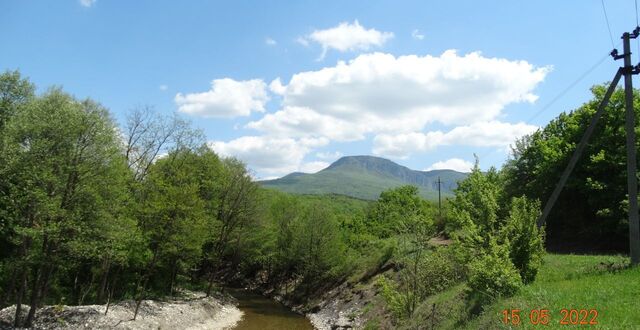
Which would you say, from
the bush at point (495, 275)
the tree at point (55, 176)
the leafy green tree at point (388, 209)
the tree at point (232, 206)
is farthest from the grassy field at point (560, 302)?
the leafy green tree at point (388, 209)

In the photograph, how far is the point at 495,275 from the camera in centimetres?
1611

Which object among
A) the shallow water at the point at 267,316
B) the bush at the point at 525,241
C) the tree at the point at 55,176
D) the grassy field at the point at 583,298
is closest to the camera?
the grassy field at the point at 583,298

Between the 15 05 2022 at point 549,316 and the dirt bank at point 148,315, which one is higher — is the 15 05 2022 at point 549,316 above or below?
above

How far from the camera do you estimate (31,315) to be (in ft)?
77.2

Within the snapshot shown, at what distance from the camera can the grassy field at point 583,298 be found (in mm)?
12305

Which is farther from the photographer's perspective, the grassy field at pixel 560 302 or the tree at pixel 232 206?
the tree at pixel 232 206

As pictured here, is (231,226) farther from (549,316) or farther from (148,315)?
(549,316)

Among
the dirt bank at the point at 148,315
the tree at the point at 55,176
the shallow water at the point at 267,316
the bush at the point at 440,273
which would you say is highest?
the tree at the point at 55,176

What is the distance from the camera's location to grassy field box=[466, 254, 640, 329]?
1230cm

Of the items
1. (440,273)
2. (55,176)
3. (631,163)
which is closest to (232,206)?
(55,176)

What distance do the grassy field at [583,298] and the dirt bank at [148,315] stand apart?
866 inches

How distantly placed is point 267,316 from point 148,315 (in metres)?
12.9

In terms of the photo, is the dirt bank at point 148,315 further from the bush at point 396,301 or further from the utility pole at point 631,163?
the utility pole at point 631,163

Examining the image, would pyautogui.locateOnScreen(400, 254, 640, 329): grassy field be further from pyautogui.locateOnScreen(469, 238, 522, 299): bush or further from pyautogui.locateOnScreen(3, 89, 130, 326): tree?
pyautogui.locateOnScreen(3, 89, 130, 326): tree
